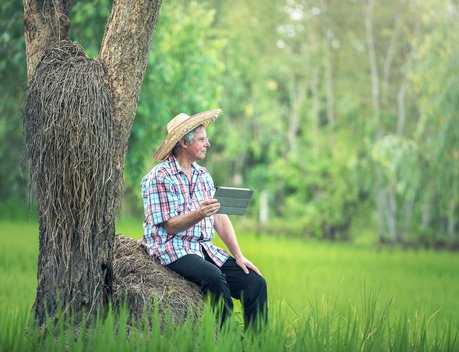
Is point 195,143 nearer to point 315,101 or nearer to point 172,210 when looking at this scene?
point 172,210

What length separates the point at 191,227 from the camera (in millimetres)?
5711

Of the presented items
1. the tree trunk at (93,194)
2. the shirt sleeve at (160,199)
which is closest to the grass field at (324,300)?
the tree trunk at (93,194)

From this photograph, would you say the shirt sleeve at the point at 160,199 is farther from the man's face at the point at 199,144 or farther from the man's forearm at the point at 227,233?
the man's forearm at the point at 227,233

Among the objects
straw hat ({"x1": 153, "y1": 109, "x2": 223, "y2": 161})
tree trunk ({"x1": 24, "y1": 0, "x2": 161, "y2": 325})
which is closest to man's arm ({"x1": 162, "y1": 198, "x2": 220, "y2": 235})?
tree trunk ({"x1": 24, "y1": 0, "x2": 161, "y2": 325})

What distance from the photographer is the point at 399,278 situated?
13039 mm

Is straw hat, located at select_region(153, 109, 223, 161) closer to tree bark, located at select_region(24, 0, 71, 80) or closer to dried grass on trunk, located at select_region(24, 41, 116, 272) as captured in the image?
dried grass on trunk, located at select_region(24, 41, 116, 272)

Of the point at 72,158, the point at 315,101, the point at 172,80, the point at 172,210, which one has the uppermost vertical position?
the point at 315,101

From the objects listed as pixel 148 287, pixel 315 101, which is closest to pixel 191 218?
pixel 148 287

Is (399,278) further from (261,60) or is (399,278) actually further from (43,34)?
(261,60)

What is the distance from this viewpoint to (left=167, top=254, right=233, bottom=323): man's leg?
5.51 meters

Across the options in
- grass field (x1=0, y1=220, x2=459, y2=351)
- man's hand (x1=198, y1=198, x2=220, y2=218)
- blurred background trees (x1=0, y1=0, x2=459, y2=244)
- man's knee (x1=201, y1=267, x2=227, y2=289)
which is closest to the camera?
grass field (x1=0, y1=220, x2=459, y2=351)

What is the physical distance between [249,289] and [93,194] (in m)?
1.28

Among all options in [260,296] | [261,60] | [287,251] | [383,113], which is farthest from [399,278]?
[261,60]

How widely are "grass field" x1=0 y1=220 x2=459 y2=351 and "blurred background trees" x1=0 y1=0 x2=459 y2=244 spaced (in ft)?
7.12
